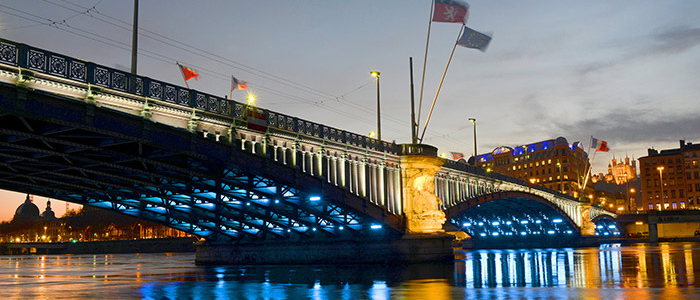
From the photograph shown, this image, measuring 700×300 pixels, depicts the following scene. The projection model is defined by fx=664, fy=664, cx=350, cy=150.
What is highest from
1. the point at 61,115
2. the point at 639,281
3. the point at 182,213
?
the point at 61,115

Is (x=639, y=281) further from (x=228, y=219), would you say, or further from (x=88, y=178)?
(x=228, y=219)

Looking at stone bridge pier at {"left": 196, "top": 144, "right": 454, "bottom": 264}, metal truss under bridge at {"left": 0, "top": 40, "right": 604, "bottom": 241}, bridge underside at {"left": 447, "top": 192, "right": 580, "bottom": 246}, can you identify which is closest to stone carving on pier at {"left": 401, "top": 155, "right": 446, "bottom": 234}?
stone bridge pier at {"left": 196, "top": 144, "right": 454, "bottom": 264}

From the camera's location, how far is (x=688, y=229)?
17075 cm

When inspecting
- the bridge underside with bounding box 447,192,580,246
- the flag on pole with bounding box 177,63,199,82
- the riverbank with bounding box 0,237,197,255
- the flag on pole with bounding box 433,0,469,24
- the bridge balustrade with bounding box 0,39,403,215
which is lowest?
the riverbank with bounding box 0,237,197,255

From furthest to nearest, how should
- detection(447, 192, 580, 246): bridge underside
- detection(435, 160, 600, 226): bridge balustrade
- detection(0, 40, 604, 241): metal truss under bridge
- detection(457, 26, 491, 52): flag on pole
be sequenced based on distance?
detection(447, 192, 580, 246): bridge underside < detection(435, 160, 600, 226): bridge balustrade < detection(457, 26, 491, 52): flag on pole < detection(0, 40, 604, 241): metal truss under bridge

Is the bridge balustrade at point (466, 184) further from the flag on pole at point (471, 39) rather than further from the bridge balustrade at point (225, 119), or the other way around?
the flag on pole at point (471, 39)

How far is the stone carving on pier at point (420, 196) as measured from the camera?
53.9 m

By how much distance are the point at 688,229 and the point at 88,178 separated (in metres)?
165

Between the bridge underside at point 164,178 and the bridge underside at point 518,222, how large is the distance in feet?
166

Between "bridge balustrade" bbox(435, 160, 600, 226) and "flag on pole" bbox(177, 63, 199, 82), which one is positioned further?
"bridge balustrade" bbox(435, 160, 600, 226)

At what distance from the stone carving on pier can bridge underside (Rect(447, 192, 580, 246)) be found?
46.9 meters

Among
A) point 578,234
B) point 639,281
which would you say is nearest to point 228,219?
point 639,281

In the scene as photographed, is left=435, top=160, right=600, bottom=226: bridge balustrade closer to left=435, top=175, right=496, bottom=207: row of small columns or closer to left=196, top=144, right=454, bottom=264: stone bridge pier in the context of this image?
left=435, top=175, right=496, bottom=207: row of small columns

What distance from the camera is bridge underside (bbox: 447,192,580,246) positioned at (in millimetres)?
107519
